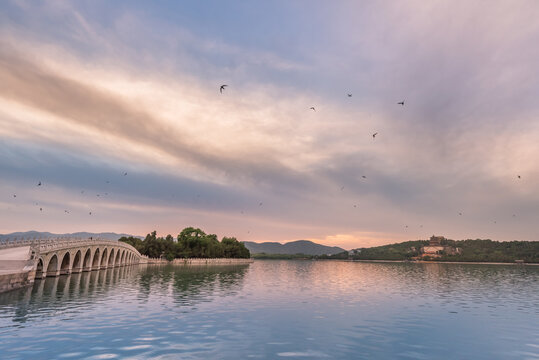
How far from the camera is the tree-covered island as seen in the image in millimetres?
143500

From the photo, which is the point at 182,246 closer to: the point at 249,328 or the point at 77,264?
the point at 77,264

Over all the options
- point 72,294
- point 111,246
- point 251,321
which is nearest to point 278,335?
point 251,321

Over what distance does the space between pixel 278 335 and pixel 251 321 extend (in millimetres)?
4809

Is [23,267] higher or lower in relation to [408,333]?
higher

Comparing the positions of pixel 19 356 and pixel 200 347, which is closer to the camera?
pixel 19 356

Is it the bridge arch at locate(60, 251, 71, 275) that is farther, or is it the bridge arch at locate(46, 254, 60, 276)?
the bridge arch at locate(60, 251, 71, 275)

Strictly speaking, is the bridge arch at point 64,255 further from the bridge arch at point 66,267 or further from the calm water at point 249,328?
the calm water at point 249,328

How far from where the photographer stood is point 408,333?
24.6m

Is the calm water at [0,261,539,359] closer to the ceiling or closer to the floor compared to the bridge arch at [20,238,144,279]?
closer to the floor

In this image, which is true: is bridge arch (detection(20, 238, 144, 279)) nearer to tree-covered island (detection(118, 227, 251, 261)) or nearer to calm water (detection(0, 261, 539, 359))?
calm water (detection(0, 261, 539, 359))

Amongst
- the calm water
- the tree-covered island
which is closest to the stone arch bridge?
the calm water

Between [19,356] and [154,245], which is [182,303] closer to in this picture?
[19,356]

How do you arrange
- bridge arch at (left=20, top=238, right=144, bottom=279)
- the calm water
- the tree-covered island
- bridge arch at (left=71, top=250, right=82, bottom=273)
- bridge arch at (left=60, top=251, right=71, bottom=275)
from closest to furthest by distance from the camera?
the calm water → bridge arch at (left=20, top=238, right=144, bottom=279) → bridge arch at (left=60, top=251, right=71, bottom=275) → bridge arch at (left=71, top=250, right=82, bottom=273) → the tree-covered island

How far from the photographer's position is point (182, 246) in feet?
494
